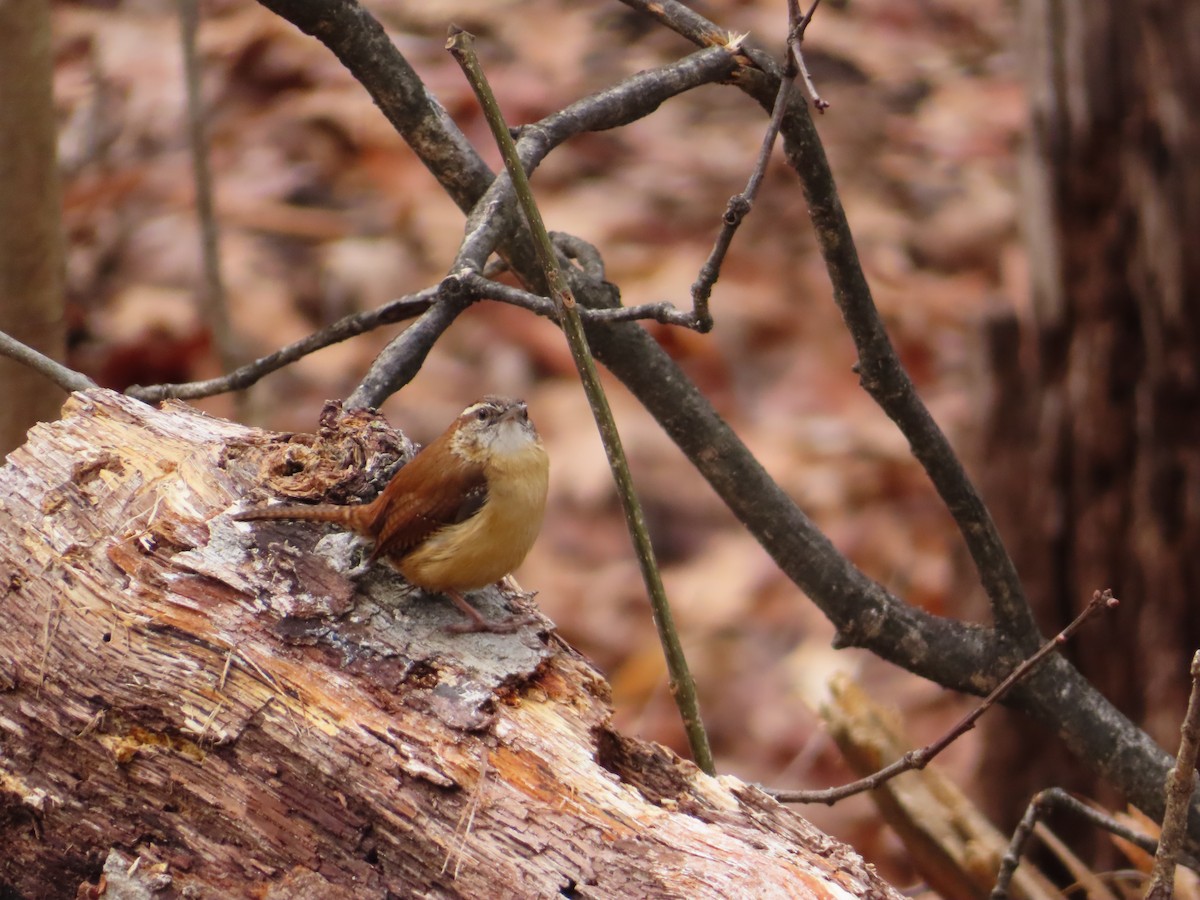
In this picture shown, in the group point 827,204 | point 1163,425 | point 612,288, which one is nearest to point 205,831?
point 612,288

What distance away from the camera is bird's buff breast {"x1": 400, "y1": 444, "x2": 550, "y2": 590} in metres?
2.50

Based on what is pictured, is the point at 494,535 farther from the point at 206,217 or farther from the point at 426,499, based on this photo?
the point at 206,217

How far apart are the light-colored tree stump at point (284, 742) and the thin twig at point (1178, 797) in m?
0.50

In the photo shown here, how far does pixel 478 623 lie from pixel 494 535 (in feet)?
0.93

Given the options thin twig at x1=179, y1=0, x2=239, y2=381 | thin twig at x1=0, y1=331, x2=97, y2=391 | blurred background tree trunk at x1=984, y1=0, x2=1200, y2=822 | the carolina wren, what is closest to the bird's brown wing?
the carolina wren

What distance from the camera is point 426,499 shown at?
102 inches

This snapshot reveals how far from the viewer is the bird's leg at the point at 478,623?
2387 mm

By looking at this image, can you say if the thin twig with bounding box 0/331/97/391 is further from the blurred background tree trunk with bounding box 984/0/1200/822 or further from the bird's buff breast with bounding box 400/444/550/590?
the blurred background tree trunk with bounding box 984/0/1200/822

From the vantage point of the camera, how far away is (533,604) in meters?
2.68

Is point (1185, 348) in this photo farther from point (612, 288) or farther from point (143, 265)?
point (143, 265)

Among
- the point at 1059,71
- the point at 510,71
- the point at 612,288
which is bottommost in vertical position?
the point at 612,288

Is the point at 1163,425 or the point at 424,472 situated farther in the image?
the point at 1163,425

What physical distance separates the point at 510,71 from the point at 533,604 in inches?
249

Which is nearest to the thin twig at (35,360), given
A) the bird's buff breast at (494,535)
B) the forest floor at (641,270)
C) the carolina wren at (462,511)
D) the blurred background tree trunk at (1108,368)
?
the carolina wren at (462,511)
